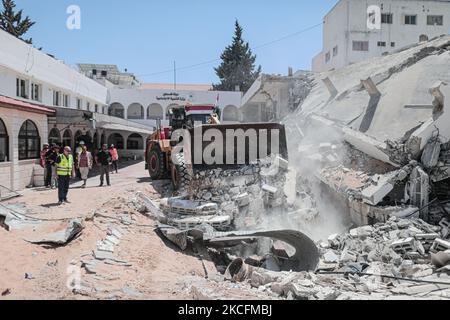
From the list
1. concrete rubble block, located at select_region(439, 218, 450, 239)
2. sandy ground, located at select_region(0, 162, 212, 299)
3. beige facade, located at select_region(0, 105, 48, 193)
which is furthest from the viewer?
beige facade, located at select_region(0, 105, 48, 193)

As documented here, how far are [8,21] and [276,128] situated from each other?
4339 cm

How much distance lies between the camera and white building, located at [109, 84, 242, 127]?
3988 centimetres

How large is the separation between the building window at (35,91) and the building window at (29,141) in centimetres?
634

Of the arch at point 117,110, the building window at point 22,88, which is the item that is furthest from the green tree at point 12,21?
the building window at point 22,88

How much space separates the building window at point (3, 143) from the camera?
13.1 meters

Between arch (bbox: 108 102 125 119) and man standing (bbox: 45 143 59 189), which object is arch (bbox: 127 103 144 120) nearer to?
arch (bbox: 108 102 125 119)

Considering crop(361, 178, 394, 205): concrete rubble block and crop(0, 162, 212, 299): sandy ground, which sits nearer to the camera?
crop(0, 162, 212, 299): sandy ground

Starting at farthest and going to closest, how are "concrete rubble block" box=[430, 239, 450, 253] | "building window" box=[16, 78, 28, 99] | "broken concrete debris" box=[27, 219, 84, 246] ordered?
"building window" box=[16, 78, 28, 99] < "concrete rubble block" box=[430, 239, 450, 253] < "broken concrete debris" box=[27, 219, 84, 246]

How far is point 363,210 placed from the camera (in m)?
9.70

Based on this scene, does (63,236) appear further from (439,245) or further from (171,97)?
(171,97)

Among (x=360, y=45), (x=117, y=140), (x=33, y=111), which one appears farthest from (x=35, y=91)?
(x=360, y=45)

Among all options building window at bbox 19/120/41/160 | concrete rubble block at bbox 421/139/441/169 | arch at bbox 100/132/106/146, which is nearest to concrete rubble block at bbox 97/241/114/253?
concrete rubble block at bbox 421/139/441/169

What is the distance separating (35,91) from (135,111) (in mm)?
20419

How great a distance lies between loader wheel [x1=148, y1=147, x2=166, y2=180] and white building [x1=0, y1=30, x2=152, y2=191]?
3809 millimetres
